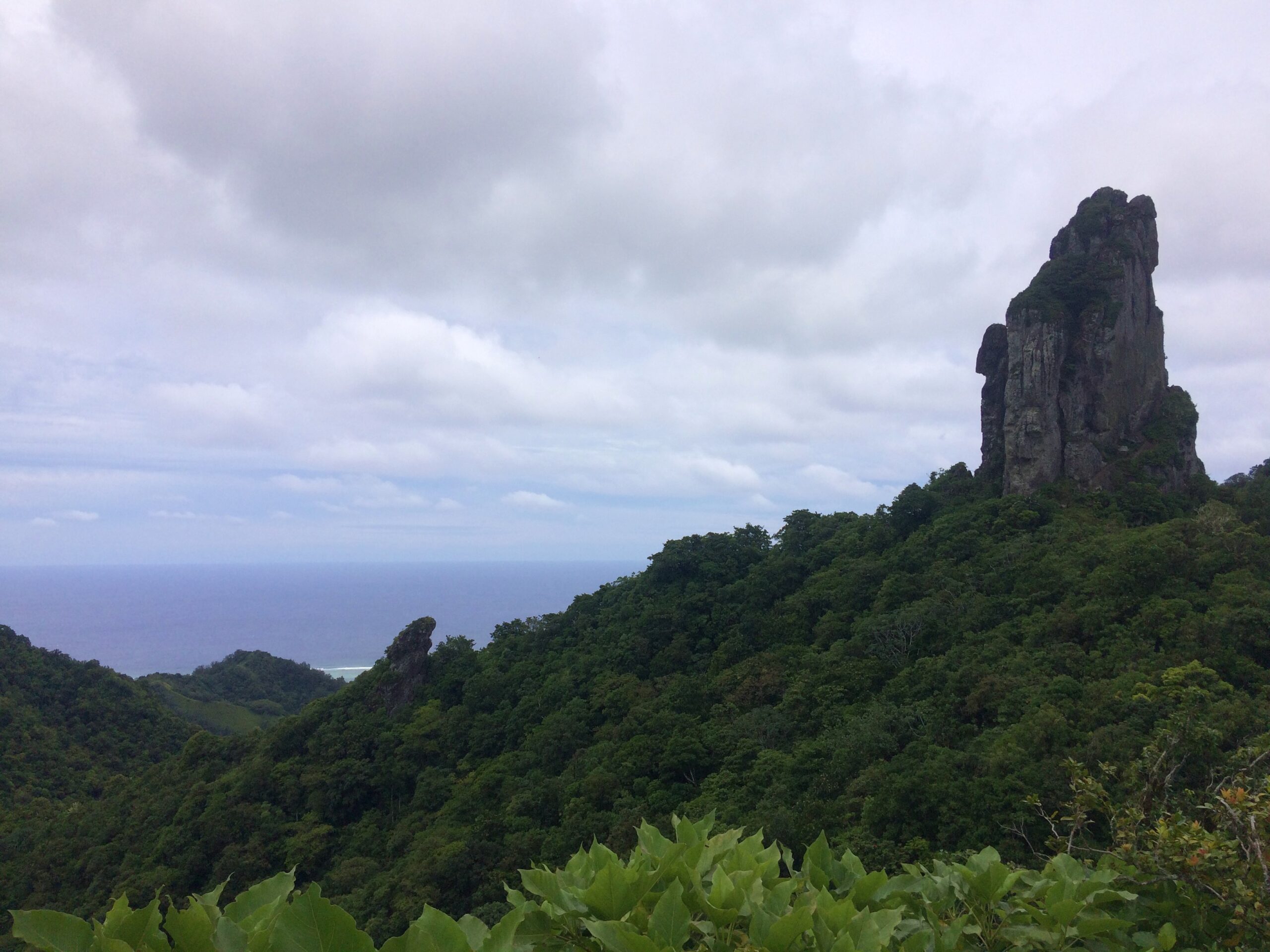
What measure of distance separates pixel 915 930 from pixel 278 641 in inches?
5574

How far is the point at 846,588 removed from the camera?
74.7 feet

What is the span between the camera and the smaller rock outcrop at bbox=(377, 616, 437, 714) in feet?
87.4

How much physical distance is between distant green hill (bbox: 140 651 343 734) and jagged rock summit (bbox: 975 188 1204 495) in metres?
38.7

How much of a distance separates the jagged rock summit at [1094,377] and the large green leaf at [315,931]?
88.5ft

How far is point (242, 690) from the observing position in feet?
169

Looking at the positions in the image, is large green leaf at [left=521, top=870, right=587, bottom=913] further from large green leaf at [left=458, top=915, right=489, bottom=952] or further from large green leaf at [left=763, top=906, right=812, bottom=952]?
large green leaf at [left=763, top=906, right=812, bottom=952]

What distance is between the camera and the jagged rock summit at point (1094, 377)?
2458 centimetres

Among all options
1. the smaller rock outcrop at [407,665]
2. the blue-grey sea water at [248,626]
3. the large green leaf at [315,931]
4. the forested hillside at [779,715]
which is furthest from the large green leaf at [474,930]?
the blue-grey sea water at [248,626]

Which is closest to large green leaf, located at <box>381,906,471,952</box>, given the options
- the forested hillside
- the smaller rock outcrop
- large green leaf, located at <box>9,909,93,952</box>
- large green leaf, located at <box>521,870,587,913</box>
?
large green leaf, located at <box>521,870,587,913</box>

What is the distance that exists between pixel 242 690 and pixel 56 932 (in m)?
58.8

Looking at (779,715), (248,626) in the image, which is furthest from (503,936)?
(248,626)

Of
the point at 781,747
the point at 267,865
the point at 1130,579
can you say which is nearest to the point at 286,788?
the point at 267,865

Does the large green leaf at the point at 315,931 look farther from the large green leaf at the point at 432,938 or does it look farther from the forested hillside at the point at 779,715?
the forested hillside at the point at 779,715

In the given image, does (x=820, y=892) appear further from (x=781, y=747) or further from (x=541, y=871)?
(x=781, y=747)
